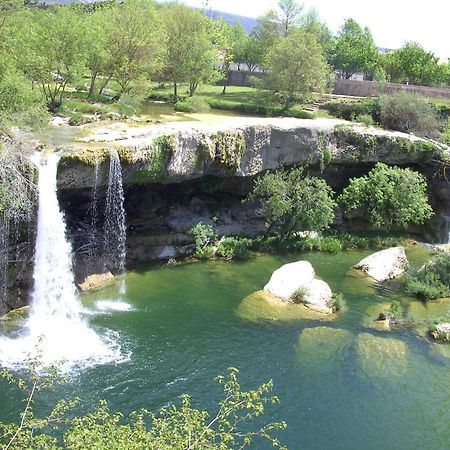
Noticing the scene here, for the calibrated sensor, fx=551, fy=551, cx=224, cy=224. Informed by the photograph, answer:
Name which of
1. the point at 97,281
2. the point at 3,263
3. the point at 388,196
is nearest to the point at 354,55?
the point at 388,196

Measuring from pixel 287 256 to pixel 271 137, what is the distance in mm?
7079

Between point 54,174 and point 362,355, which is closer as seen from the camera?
point 362,355

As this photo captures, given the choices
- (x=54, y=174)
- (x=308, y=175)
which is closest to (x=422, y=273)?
(x=308, y=175)

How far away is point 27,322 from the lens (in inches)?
862

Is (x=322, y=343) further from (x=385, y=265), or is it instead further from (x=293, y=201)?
(x=293, y=201)

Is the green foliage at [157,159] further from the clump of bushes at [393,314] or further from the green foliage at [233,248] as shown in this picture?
the clump of bushes at [393,314]

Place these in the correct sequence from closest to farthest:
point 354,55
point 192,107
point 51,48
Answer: point 51,48, point 192,107, point 354,55

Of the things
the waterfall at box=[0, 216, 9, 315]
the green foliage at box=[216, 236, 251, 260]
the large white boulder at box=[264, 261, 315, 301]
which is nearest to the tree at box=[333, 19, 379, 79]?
the green foliage at box=[216, 236, 251, 260]

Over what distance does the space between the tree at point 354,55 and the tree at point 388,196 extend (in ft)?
127

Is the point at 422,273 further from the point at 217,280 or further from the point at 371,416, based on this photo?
the point at 371,416

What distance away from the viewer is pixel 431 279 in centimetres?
2734

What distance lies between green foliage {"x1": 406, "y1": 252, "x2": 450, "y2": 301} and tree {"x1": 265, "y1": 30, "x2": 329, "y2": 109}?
21.6m

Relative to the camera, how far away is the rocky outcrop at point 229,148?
25.6 meters

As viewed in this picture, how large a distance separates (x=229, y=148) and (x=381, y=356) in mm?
14296
